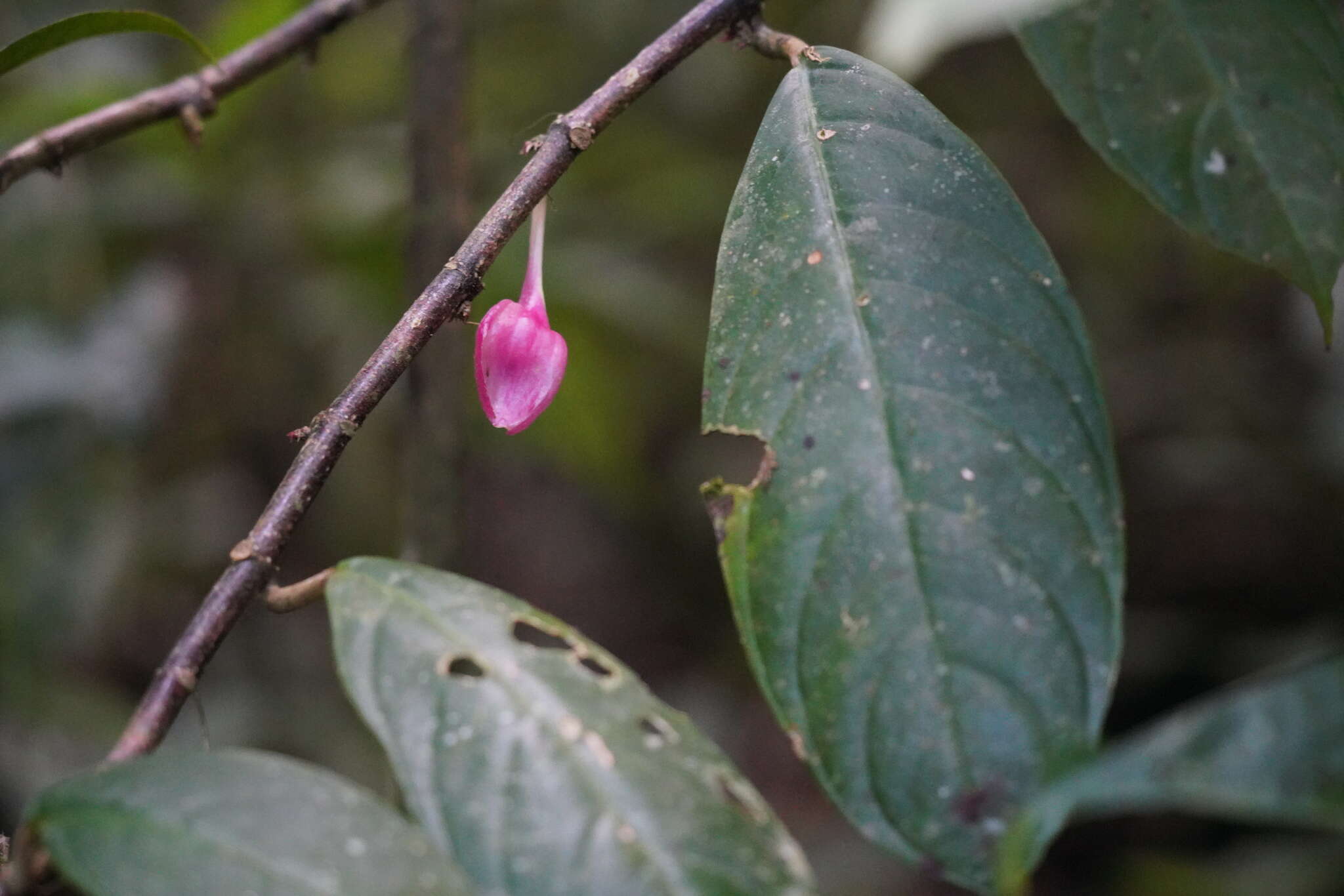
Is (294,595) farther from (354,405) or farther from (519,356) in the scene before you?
(519,356)

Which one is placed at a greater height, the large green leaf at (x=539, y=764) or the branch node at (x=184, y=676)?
the branch node at (x=184, y=676)

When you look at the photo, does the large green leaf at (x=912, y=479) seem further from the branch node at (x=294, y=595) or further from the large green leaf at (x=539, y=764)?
the branch node at (x=294, y=595)

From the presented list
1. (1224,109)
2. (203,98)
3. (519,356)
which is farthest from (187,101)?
(1224,109)

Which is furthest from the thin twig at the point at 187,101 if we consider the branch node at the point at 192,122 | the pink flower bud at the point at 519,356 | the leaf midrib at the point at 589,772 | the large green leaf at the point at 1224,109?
the large green leaf at the point at 1224,109

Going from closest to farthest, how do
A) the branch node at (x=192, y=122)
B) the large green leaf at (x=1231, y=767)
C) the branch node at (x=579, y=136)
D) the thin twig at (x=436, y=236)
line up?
the large green leaf at (x=1231, y=767), the branch node at (x=579, y=136), the branch node at (x=192, y=122), the thin twig at (x=436, y=236)

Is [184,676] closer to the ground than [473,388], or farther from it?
farther from it

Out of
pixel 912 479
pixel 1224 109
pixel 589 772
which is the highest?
pixel 1224 109

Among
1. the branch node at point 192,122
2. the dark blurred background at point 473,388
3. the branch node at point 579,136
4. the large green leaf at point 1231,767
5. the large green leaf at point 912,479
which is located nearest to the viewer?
the large green leaf at point 1231,767
